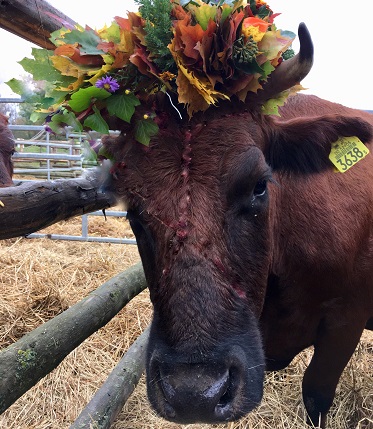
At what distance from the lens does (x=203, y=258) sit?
183 cm

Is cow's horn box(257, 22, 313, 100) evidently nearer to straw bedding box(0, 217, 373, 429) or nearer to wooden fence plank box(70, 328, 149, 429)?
wooden fence plank box(70, 328, 149, 429)

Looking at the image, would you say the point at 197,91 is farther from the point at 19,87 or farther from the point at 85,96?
the point at 19,87

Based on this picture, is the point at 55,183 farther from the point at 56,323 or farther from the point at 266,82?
the point at 266,82

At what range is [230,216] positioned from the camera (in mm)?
1972

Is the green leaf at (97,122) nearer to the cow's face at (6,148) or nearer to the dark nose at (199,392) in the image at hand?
the dark nose at (199,392)

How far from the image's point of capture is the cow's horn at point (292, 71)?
5.95ft

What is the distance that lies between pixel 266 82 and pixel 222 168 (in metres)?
0.48

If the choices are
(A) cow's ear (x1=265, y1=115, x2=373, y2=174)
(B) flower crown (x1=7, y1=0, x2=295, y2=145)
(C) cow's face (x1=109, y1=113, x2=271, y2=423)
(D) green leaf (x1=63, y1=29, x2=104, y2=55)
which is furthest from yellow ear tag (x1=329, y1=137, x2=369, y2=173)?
(D) green leaf (x1=63, y1=29, x2=104, y2=55)

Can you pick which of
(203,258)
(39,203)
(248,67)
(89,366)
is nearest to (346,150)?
(248,67)

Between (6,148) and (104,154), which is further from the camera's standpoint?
(6,148)

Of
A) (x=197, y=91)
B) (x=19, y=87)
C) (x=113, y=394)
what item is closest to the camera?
(x=197, y=91)

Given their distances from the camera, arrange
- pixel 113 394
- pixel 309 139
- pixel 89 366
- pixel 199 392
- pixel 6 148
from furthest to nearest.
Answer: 1. pixel 6 148
2. pixel 89 366
3. pixel 113 394
4. pixel 309 139
5. pixel 199 392

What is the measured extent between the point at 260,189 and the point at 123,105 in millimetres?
744

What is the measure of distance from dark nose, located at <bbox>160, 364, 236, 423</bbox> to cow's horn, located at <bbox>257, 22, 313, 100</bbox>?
128 cm
